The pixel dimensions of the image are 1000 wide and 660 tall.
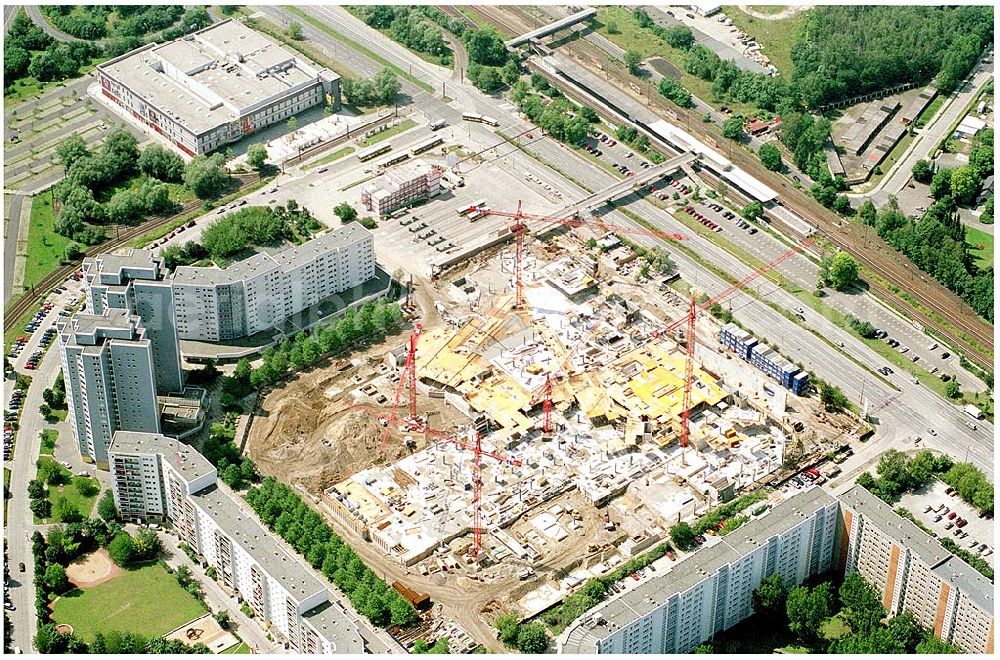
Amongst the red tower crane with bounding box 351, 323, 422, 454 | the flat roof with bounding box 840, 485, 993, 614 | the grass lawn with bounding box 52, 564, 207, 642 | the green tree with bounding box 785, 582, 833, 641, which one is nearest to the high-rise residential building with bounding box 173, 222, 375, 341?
the red tower crane with bounding box 351, 323, 422, 454

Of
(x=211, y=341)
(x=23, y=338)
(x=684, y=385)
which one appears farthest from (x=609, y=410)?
(x=23, y=338)

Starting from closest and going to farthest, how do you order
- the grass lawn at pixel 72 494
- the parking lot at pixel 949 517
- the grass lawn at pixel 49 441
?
1. the parking lot at pixel 949 517
2. the grass lawn at pixel 72 494
3. the grass lawn at pixel 49 441

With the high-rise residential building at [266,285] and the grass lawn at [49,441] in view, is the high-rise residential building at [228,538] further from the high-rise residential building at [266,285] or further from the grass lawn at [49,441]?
the high-rise residential building at [266,285]

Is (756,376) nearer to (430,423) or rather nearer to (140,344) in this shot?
(430,423)

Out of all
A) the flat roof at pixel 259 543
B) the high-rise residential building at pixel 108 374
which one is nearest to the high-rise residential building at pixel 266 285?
the high-rise residential building at pixel 108 374

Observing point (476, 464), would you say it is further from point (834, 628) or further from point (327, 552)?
point (834, 628)

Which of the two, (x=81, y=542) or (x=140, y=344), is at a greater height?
(x=140, y=344)

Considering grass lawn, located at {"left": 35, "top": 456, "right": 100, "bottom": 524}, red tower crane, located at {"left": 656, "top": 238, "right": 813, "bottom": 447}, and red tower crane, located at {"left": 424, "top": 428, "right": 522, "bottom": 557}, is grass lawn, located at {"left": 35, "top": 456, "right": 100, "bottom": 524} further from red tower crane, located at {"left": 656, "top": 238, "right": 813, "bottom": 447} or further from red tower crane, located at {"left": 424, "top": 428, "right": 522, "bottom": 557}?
red tower crane, located at {"left": 656, "top": 238, "right": 813, "bottom": 447}
